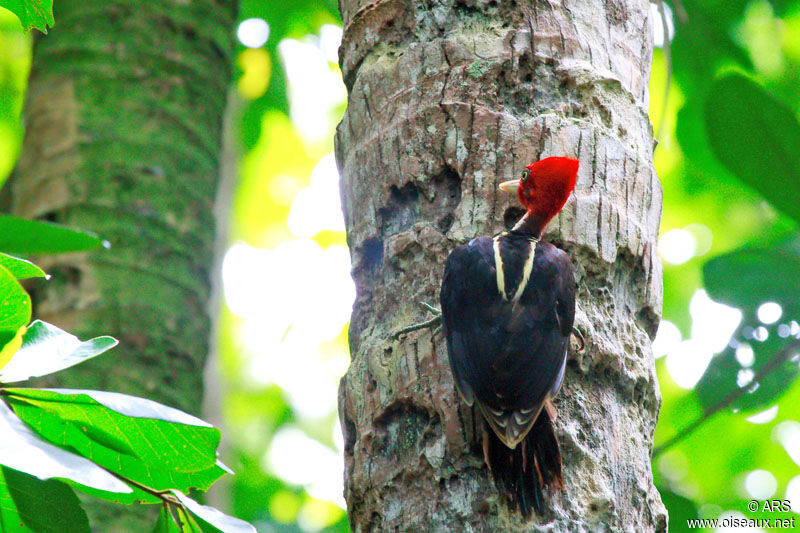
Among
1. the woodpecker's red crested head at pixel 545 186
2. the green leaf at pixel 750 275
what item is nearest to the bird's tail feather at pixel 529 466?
the woodpecker's red crested head at pixel 545 186

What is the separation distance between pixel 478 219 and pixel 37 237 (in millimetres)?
1121

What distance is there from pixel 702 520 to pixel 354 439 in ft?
4.35

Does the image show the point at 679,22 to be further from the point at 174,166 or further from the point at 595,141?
the point at 174,166

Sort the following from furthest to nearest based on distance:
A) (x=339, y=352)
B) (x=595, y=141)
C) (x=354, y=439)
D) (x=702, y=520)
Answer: (x=339, y=352) → (x=702, y=520) → (x=595, y=141) → (x=354, y=439)

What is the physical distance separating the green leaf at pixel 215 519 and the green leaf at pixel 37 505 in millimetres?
218

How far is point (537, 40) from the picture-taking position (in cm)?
238

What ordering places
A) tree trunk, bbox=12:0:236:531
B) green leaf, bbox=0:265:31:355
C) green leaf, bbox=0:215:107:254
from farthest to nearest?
tree trunk, bbox=12:0:236:531 < green leaf, bbox=0:215:107:254 < green leaf, bbox=0:265:31:355

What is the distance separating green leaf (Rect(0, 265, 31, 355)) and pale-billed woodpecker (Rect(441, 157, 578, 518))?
3.16 feet

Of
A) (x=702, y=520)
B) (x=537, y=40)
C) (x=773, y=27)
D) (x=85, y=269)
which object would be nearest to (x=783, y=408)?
(x=773, y=27)

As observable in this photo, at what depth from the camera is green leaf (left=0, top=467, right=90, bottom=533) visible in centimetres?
140

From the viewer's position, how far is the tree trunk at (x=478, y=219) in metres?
1.95

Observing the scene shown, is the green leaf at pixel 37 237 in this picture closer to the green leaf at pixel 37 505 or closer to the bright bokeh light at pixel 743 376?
the green leaf at pixel 37 505

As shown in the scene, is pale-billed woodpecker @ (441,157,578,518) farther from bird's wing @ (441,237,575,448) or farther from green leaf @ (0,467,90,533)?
green leaf @ (0,467,90,533)

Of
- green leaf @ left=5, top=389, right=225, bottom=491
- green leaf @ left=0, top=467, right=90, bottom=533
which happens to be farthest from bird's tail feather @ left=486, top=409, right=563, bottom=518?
green leaf @ left=0, top=467, right=90, bottom=533
